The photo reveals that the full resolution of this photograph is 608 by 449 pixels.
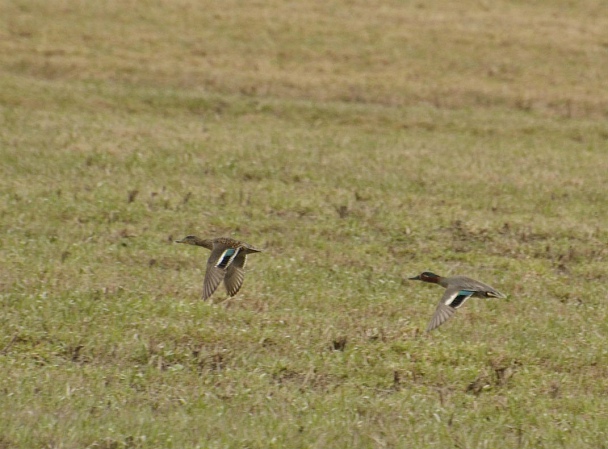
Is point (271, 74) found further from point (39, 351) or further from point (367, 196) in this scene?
point (39, 351)

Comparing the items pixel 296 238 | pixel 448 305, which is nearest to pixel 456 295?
pixel 448 305

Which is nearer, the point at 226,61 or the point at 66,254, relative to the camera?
the point at 66,254

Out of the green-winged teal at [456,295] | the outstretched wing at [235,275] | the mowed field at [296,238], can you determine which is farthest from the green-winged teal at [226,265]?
the green-winged teal at [456,295]

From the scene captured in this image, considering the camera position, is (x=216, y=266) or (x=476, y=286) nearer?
(x=476, y=286)

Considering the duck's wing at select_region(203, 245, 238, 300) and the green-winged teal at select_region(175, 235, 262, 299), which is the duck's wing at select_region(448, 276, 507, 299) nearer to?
the green-winged teal at select_region(175, 235, 262, 299)

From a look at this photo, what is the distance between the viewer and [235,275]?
10023 mm

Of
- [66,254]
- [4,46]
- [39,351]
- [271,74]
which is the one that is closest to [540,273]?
[66,254]

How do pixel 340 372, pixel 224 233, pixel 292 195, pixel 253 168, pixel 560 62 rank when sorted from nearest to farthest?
pixel 340 372, pixel 224 233, pixel 292 195, pixel 253 168, pixel 560 62

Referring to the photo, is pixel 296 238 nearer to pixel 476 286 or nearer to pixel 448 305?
pixel 476 286

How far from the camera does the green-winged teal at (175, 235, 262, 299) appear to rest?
31.2 ft

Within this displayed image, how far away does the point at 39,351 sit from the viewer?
336 inches

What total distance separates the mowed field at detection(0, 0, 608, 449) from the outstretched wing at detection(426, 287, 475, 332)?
37 cm

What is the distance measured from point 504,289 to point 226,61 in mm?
16687

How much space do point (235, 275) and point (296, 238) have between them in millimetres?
3053
